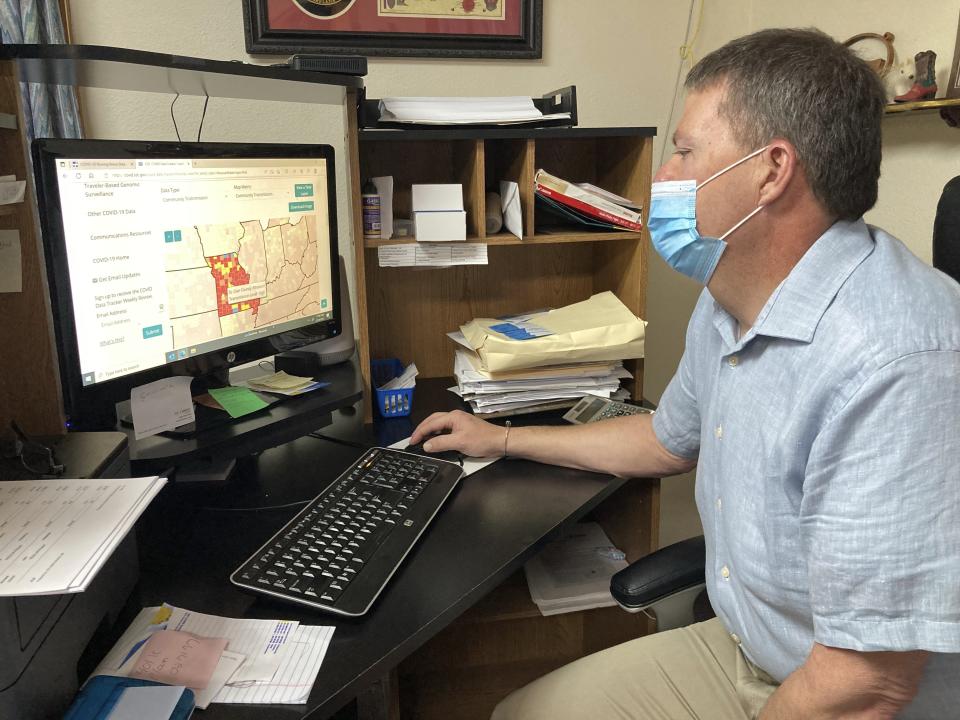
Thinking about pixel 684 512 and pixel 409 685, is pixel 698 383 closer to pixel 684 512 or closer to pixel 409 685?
pixel 409 685

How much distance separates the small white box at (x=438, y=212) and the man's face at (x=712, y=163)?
56 centimetres

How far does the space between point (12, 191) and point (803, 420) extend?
104cm

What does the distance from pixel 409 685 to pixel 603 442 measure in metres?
0.73

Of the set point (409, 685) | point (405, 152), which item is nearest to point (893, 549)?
point (409, 685)

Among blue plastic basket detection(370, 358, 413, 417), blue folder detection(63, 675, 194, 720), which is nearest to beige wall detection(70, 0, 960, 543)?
blue plastic basket detection(370, 358, 413, 417)

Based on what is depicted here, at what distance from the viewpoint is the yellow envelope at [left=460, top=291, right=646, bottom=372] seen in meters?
1.46

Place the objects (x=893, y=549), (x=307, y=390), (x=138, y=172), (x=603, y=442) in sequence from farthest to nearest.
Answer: (x=307, y=390)
(x=603, y=442)
(x=138, y=172)
(x=893, y=549)

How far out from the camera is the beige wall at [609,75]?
156 centimetres

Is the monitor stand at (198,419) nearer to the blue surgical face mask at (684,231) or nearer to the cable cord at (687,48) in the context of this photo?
the blue surgical face mask at (684,231)

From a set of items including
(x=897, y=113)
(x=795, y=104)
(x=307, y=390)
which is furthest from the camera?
(x=897, y=113)

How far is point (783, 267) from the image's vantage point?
3.06 feet

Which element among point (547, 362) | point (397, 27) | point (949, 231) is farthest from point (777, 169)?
point (397, 27)

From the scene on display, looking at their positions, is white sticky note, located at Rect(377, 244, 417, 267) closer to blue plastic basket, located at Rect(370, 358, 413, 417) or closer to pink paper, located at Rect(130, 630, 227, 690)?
blue plastic basket, located at Rect(370, 358, 413, 417)

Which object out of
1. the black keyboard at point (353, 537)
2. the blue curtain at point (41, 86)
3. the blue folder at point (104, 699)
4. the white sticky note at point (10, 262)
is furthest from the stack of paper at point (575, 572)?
the blue curtain at point (41, 86)
